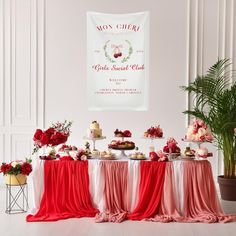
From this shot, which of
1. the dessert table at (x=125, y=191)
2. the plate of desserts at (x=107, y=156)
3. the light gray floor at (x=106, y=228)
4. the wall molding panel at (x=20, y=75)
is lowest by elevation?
the light gray floor at (x=106, y=228)

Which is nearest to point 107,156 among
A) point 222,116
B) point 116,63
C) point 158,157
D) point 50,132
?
point 158,157

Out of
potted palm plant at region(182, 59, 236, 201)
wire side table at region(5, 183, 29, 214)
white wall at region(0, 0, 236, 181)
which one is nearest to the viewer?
wire side table at region(5, 183, 29, 214)

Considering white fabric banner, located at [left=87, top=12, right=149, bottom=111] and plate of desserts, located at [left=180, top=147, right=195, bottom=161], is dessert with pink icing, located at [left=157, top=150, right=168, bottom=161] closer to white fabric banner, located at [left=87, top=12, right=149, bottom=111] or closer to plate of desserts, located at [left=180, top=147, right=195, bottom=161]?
plate of desserts, located at [left=180, top=147, right=195, bottom=161]

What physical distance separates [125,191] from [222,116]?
178cm

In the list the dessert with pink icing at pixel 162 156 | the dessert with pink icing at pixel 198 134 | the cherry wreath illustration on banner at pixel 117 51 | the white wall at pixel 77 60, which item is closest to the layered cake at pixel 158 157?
the dessert with pink icing at pixel 162 156

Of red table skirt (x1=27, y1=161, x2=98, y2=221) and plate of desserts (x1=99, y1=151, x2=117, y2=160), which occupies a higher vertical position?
plate of desserts (x1=99, y1=151, x2=117, y2=160)

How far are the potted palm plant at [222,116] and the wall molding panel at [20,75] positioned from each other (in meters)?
2.35

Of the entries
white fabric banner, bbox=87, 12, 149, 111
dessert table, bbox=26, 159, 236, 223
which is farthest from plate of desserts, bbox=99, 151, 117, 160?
white fabric banner, bbox=87, 12, 149, 111

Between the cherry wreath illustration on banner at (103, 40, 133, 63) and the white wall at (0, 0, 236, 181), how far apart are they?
35 cm

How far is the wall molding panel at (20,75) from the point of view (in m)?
6.61

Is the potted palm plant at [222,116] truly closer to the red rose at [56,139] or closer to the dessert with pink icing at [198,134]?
the dessert with pink icing at [198,134]

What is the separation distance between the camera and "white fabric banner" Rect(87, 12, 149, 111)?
6.55m

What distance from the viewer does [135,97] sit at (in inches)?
259

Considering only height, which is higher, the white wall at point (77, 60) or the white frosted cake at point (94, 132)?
the white wall at point (77, 60)
